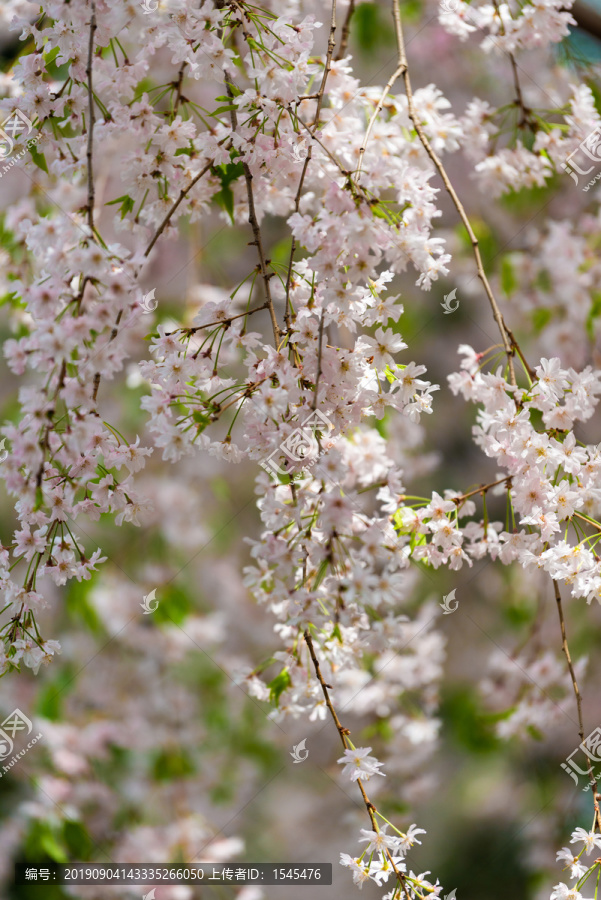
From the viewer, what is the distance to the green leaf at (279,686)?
3.43ft

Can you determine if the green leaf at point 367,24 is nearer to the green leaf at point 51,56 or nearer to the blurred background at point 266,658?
the blurred background at point 266,658

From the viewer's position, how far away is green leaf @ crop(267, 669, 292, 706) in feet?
3.43

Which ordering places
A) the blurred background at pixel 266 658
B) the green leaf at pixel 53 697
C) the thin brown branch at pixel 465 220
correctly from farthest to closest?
the blurred background at pixel 266 658 < the green leaf at pixel 53 697 < the thin brown branch at pixel 465 220

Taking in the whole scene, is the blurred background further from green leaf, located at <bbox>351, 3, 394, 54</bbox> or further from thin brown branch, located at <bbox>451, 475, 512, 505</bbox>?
thin brown branch, located at <bbox>451, 475, 512, 505</bbox>

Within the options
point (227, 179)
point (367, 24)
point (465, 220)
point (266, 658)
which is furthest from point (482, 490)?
point (367, 24)

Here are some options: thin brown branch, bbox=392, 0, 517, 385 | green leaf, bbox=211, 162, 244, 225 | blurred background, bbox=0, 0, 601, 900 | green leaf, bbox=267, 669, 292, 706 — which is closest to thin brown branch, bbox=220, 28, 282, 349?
green leaf, bbox=211, 162, 244, 225

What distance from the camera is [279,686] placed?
41.2 inches

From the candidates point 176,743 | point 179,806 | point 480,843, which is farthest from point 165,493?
point 480,843

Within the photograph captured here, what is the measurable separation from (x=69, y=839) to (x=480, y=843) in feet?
8.24

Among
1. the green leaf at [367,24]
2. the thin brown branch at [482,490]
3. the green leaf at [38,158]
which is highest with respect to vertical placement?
the green leaf at [367,24]

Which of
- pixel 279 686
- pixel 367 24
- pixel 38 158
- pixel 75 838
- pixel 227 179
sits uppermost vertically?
pixel 367 24

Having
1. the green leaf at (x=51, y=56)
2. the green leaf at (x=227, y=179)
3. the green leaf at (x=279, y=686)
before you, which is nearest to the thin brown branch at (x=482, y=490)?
the green leaf at (x=279, y=686)

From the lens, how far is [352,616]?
833 mm

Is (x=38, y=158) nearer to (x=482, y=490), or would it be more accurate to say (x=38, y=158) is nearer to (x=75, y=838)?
(x=482, y=490)
